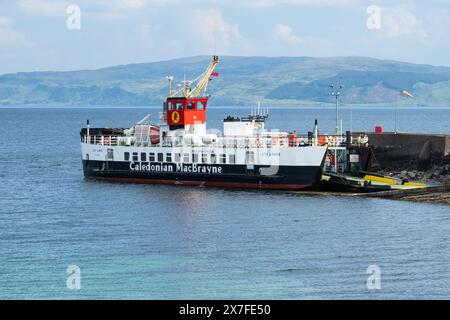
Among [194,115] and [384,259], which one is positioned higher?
[194,115]

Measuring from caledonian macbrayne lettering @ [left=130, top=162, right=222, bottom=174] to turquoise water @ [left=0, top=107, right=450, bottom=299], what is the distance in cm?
170

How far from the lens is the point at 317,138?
6538cm

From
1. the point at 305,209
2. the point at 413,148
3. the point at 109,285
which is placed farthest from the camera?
the point at 413,148

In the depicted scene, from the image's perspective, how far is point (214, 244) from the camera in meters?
45.9

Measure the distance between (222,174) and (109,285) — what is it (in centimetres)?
3059

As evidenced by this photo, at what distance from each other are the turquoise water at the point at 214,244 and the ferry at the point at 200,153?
169cm

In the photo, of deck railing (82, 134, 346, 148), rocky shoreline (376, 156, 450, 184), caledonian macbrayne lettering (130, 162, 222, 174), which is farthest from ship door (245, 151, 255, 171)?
rocky shoreline (376, 156, 450, 184)

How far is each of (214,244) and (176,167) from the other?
23.8 meters

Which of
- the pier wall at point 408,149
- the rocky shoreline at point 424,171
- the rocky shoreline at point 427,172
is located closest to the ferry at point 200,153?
the rocky shoreline at point 427,172

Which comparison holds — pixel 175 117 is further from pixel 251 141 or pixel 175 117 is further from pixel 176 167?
pixel 251 141

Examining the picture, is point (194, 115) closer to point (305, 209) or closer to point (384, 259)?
point (305, 209)

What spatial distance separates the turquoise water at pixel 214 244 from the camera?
1465 inches

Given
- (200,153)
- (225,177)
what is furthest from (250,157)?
(200,153)
